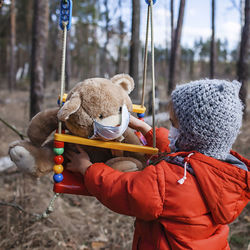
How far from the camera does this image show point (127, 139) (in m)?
1.57

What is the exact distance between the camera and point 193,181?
3.79 feet

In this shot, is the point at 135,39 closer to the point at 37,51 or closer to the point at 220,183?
the point at 37,51

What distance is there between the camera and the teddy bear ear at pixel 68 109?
48.6 inches

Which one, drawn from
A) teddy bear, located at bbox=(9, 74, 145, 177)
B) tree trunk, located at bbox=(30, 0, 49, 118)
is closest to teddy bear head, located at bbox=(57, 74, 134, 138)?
teddy bear, located at bbox=(9, 74, 145, 177)

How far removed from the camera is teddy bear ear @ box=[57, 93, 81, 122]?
1.24 meters

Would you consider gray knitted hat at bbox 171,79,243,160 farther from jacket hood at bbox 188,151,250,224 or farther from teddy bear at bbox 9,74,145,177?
teddy bear at bbox 9,74,145,177

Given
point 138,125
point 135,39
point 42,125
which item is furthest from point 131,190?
point 135,39

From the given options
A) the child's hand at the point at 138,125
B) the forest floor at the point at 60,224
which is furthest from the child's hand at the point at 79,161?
the forest floor at the point at 60,224

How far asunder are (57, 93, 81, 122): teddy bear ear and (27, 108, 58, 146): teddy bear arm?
9.8 inches

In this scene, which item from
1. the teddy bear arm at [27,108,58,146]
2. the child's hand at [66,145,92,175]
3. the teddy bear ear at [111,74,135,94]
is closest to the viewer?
the child's hand at [66,145,92,175]

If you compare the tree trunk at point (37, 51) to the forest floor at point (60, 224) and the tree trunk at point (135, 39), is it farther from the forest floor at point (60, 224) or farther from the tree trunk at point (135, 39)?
the tree trunk at point (135, 39)

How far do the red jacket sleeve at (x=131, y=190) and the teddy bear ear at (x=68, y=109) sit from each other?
31 cm

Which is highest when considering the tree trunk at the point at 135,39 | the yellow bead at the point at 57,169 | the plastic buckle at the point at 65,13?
the tree trunk at the point at 135,39

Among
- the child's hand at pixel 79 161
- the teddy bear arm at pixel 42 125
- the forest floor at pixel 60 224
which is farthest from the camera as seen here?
the forest floor at pixel 60 224
